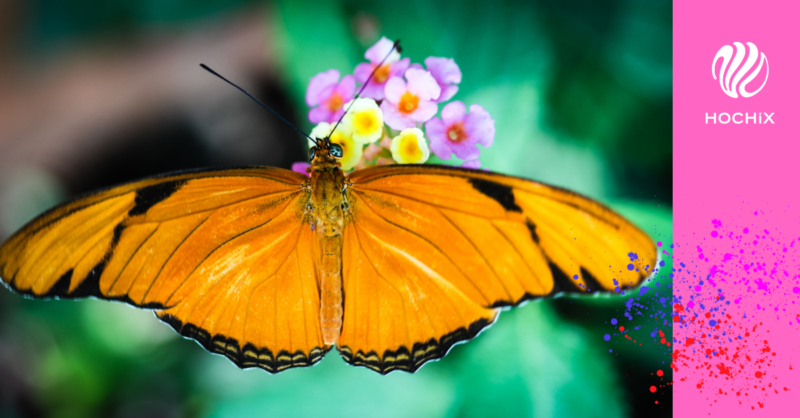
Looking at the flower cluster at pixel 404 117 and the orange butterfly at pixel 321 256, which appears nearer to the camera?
the orange butterfly at pixel 321 256

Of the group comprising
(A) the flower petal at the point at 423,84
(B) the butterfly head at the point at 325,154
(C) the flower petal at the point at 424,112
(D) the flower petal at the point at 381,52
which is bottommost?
(B) the butterfly head at the point at 325,154

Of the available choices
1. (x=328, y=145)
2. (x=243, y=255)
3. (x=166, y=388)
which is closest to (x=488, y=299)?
(x=328, y=145)

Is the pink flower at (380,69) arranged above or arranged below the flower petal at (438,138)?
above

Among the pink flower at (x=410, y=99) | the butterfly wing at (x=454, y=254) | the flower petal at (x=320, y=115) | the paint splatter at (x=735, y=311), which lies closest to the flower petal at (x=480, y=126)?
the pink flower at (x=410, y=99)

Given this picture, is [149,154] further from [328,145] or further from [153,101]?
[328,145]

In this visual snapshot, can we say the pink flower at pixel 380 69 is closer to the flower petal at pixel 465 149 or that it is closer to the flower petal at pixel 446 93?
the flower petal at pixel 446 93

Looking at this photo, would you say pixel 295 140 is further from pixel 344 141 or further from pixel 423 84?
pixel 423 84

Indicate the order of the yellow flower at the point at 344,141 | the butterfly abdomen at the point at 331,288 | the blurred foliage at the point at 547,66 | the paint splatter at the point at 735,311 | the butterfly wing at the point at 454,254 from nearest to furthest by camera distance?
the butterfly wing at the point at 454,254, the butterfly abdomen at the point at 331,288, the yellow flower at the point at 344,141, the paint splatter at the point at 735,311, the blurred foliage at the point at 547,66

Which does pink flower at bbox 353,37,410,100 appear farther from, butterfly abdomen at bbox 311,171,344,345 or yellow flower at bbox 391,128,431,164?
butterfly abdomen at bbox 311,171,344,345
